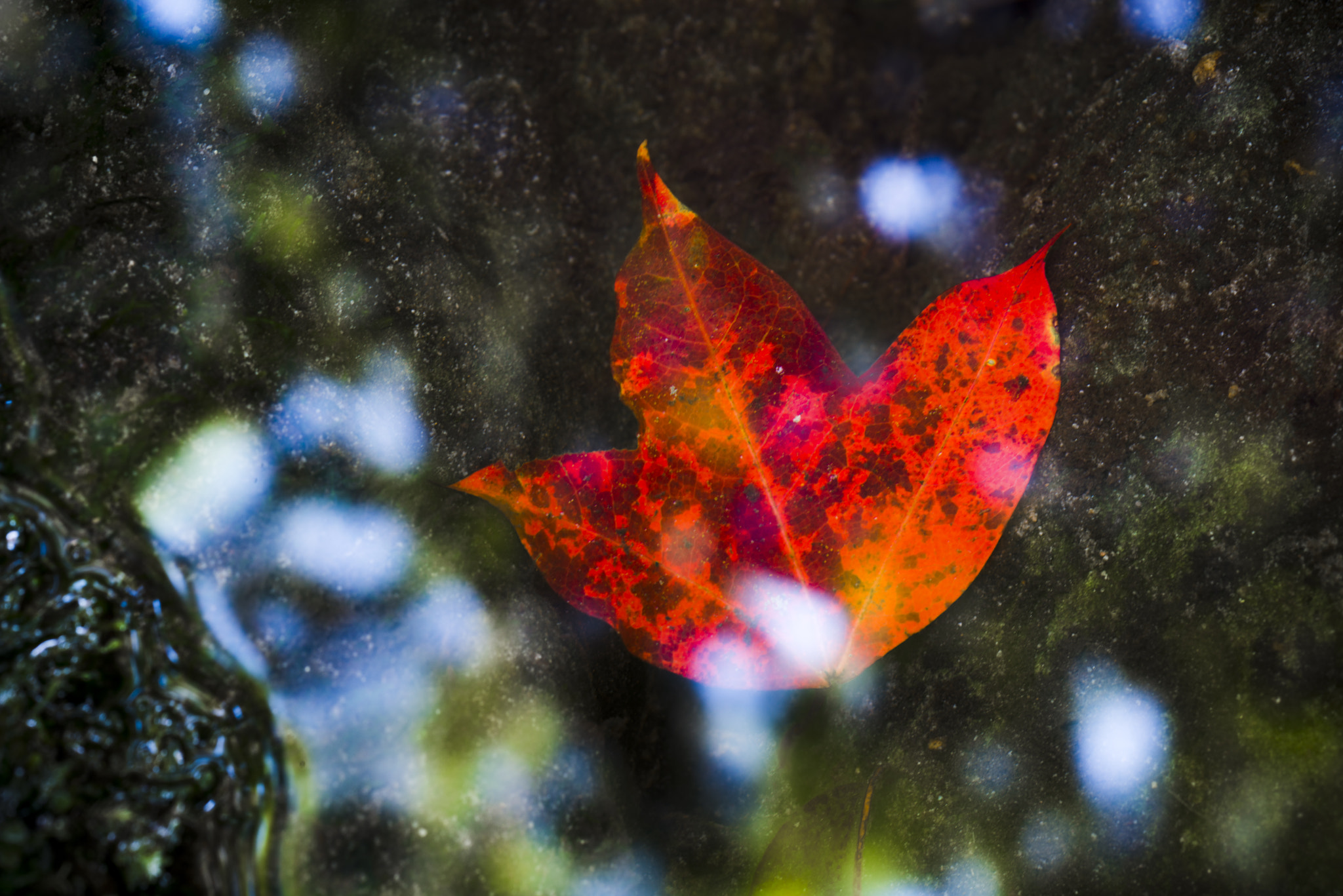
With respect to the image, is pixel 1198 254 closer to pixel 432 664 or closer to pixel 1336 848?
pixel 1336 848

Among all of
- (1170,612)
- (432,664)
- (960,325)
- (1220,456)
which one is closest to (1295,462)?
(1220,456)

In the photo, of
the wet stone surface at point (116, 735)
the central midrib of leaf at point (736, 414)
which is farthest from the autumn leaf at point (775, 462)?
the wet stone surface at point (116, 735)

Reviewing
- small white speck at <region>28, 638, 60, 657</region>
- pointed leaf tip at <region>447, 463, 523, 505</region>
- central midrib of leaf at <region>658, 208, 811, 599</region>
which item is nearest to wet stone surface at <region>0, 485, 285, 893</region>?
small white speck at <region>28, 638, 60, 657</region>

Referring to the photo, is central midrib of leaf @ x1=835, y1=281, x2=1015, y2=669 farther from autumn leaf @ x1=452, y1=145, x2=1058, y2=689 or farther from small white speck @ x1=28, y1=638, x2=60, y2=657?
small white speck @ x1=28, y1=638, x2=60, y2=657

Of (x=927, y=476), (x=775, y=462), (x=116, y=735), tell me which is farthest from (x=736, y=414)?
(x=116, y=735)

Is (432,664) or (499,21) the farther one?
(499,21)

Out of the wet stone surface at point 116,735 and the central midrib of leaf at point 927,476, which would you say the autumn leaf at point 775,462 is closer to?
the central midrib of leaf at point 927,476

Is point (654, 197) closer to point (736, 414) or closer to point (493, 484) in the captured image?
point (736, 414)
